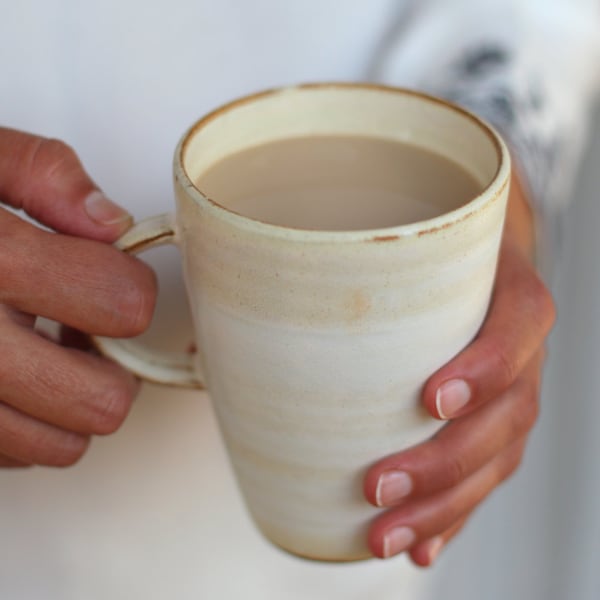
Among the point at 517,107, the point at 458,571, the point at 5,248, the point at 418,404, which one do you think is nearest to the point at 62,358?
the point at 5,248

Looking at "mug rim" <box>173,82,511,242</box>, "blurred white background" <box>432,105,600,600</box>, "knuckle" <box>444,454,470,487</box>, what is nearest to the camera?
"mug rim" <box>173,82,511,242</box>

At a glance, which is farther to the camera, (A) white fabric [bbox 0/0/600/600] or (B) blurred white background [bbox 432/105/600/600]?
(B) blurred white background [bbox 432/105/600/600]

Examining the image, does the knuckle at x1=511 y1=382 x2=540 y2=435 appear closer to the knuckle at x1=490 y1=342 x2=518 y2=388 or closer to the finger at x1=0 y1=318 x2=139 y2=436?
the knuckle at x1=490 y1=342 x2=518 y2=388

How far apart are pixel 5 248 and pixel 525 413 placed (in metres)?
0.27

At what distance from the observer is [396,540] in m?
0.42

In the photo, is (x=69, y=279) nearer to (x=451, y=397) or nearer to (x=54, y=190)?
(x=54, y=190)

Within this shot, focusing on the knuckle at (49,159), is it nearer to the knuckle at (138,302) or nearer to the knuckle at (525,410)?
the knuckle at (138,302)

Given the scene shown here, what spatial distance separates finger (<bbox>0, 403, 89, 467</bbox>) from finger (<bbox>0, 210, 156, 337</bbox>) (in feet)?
0.20

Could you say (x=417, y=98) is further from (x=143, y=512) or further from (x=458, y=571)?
(x=458, y=571)

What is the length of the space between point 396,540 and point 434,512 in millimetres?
28

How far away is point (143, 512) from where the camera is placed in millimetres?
607

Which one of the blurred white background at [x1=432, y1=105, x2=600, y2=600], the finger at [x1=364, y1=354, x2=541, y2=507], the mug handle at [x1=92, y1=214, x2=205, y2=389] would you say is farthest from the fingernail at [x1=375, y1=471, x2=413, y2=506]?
the blurred white background at [x1=432, y1=105, x2=600, y2=600]

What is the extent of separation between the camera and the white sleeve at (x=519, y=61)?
2.03 feet

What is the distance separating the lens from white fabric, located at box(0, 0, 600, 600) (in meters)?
0.49
